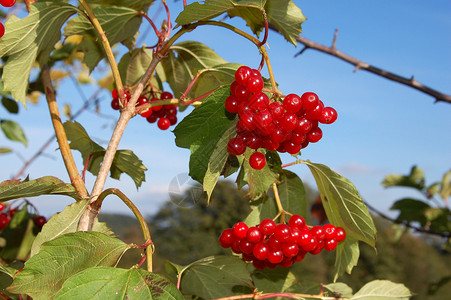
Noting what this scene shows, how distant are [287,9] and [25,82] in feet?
2.65

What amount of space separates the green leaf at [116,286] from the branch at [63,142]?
32cm

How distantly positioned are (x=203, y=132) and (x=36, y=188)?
428 mm

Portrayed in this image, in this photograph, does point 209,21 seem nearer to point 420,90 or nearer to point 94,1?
point 94,1

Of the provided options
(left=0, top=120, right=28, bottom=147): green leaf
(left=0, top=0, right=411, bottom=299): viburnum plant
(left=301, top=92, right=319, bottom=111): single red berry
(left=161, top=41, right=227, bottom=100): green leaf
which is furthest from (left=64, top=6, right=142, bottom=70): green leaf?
(left=0, top=120, right=28, bottom=147): green leaf

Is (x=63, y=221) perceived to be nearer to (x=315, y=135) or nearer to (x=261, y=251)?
(x=261, y=251)

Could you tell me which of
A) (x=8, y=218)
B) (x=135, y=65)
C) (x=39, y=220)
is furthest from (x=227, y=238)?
(x=8, y=218)

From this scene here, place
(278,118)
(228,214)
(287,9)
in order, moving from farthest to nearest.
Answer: (228,214), (287,9), (278,118)

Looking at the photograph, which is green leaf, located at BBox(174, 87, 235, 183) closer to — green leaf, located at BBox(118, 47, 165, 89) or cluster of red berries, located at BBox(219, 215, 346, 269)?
cluster of red berries, located at BBox(219, 215, 346, 269)

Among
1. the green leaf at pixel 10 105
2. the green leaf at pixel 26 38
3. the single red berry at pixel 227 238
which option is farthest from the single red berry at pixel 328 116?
the green leaf at pixel 10 105

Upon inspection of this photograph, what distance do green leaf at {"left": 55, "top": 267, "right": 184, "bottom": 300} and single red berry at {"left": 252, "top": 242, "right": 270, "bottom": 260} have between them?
0.38m

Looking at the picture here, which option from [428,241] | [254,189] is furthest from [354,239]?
[428,241]

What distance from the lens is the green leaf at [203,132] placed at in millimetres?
1062

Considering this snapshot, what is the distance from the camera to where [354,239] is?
4.28 ft

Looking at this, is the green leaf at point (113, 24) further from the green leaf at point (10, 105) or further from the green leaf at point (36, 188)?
the green leaf at point (10, 105)
